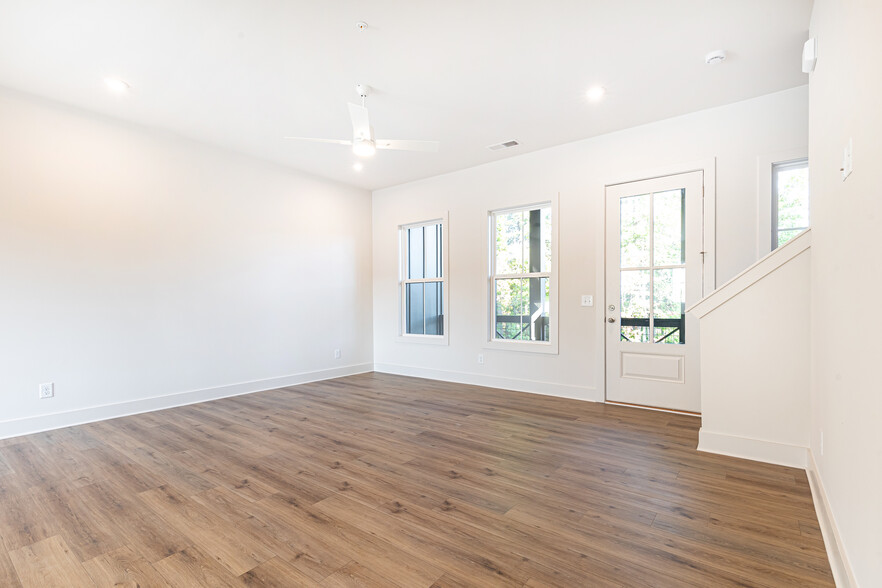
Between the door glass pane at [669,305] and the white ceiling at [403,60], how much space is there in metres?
1.51

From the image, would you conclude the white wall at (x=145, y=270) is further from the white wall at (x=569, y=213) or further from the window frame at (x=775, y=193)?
the window frame at (x=775, y=193)

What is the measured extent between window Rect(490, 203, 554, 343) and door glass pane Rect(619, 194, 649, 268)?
0.81 metres

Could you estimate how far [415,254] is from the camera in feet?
20.7

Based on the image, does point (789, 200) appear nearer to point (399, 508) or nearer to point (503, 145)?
point (503, 145)

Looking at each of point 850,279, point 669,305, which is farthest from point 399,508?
point 669,305

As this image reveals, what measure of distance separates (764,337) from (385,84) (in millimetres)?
3253

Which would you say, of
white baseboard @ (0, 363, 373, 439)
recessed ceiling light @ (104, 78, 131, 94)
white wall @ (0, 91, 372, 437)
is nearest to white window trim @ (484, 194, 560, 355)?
white wall @ (0, 91, 372, 437)

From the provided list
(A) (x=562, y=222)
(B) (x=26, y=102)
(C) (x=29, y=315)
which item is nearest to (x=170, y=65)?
(B) (x=26, y=102)

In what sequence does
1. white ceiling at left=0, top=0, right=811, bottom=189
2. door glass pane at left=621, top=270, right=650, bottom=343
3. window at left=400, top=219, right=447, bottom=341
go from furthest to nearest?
window at left=400, top=219, right=447, bottom=341, door glass pane at left=621, top=270, right=650, bottom=343, white ceiling at left=0, top=0, right=811, bottom=189

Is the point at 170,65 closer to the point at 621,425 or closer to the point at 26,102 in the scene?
the point at 26,102

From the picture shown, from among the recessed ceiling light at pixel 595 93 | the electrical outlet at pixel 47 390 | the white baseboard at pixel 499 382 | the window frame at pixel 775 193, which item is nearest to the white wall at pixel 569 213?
the white baseboard at pixel 499 382

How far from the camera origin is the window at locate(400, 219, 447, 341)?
6.05 metres

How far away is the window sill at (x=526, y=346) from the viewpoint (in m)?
4.79

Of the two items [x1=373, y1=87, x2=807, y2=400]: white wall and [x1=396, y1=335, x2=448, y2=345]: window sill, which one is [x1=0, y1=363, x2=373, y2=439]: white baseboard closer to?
[x1=396, y1=335, x2=448, y2=345]: window sill
